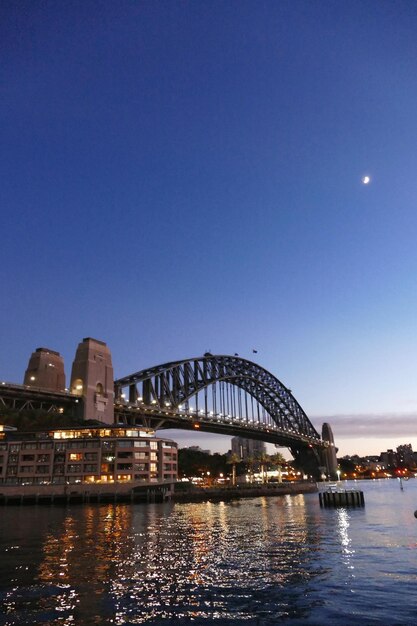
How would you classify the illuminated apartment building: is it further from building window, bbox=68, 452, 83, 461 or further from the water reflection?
the water reflection

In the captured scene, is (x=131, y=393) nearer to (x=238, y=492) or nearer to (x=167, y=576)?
(x=238, y=492)

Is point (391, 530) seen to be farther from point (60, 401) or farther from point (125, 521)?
point (60, 401)

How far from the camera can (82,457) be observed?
9806 centimetres

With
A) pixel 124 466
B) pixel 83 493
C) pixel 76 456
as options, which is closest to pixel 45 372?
→ pixel 76 456

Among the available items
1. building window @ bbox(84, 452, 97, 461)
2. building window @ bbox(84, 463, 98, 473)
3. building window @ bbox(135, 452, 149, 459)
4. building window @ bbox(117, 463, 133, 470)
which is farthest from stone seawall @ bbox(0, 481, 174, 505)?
building window @ bbox(84, 452, 97, 461)

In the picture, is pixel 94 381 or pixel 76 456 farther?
pixel 94 381

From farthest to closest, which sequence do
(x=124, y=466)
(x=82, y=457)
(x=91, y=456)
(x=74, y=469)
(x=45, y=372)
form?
(x=45, y=372) < (x=82, y=457) < (x=74, y=469) < (x=91, y=456) < (x=124, y=466)

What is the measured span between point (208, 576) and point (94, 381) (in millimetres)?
94430

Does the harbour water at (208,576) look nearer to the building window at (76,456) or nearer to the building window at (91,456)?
the building window at (91,456)

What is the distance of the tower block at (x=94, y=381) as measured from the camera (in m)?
114

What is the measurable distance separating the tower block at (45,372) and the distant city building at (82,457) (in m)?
15.7

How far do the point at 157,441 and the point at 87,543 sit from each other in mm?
65371

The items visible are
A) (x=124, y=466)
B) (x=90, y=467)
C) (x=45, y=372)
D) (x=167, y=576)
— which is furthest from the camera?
(x=45, y=372)

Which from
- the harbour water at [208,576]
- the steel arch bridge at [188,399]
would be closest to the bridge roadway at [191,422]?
the steel arch bridge at [188,399]
